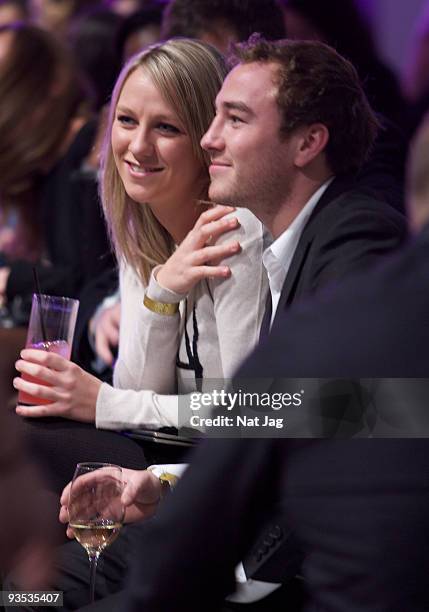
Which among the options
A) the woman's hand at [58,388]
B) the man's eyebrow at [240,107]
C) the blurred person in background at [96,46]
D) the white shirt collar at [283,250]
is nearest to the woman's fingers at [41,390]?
the woman's hand at [58,388]

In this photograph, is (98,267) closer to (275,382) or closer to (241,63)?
(241,63)

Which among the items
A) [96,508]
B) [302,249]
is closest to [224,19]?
[302,249]

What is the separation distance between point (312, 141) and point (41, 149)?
202 centimetres

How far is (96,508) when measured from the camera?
6.12ft

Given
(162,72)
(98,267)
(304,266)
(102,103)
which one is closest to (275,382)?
(304,266)

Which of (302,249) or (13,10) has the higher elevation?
(13,10)

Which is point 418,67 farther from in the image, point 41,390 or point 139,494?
point 139,494

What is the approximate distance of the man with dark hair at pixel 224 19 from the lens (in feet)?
9.81

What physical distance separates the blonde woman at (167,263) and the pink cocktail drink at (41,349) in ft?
0.05

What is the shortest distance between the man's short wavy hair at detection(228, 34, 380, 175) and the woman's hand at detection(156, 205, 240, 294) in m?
0.22

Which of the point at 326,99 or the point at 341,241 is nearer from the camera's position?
the point at 341,241

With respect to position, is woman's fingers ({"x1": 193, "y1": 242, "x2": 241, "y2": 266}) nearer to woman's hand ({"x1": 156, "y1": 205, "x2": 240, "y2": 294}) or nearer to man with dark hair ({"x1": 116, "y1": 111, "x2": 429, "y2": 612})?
woman's hand ({"x1": 156, "y1": 205, "x2": 240, "y2": 294})

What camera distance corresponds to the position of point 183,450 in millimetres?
2174

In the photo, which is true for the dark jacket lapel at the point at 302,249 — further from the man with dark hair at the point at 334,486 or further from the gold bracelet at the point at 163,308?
the man with dark hair at the point at 334,486
